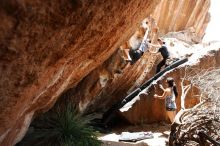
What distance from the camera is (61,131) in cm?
1082

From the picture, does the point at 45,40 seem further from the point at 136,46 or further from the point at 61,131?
the point at 136,46

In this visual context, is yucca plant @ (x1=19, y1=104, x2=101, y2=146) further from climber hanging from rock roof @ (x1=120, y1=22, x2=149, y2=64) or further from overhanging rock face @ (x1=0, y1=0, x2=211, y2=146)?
climber hanging from rock roof @ (x1=120, y1=22, x2=149, y2=64)

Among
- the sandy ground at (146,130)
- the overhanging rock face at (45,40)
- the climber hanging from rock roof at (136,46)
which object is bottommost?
the sandy ground at (146,130)

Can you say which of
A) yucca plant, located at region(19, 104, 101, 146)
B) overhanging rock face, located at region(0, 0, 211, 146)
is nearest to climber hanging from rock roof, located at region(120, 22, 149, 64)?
yucca plant, located at region(19, 104, 101, 146)

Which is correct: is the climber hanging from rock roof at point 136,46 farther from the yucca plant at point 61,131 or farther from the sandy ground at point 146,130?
the yucca plant at point 61,131

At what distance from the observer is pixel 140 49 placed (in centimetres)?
1444

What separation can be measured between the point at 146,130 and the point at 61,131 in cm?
396

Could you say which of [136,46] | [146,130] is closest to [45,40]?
[146,130]

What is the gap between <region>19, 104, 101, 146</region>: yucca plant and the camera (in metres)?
10.6

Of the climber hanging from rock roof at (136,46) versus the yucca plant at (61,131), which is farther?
the climber hanging from rock roof at (136,46)

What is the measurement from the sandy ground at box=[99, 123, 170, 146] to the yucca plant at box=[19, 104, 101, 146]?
2.45ft

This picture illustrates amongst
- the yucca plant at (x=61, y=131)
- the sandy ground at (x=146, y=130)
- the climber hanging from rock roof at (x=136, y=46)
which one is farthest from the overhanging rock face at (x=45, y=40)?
the climber hanging from rock roof at (x=136, y=46)

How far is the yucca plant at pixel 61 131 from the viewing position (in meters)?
10.6

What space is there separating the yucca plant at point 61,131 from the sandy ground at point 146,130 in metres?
0.75
